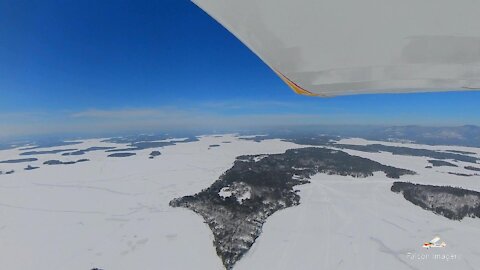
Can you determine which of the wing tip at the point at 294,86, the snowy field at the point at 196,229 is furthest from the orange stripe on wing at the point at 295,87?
the snowy field at the point at 196,229

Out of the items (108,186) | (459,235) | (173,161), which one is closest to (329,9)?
(459,235)

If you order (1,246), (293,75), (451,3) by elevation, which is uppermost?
(451,3)

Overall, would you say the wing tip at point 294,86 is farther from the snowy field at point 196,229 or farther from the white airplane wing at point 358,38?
the snowy field at point 196,229

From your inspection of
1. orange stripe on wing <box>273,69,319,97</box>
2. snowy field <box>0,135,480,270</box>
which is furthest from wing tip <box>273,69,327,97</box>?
snowy field <box>0,135,480,270</box>

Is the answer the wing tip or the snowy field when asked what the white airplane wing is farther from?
the snowy field

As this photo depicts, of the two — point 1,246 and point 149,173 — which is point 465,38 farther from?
point 149,173

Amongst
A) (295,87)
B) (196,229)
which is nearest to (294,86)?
(295,87)

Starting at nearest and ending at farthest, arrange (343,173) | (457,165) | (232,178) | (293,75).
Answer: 1. (293,75)
2. (232,178)
3. (343,173)
4. (457,165)
